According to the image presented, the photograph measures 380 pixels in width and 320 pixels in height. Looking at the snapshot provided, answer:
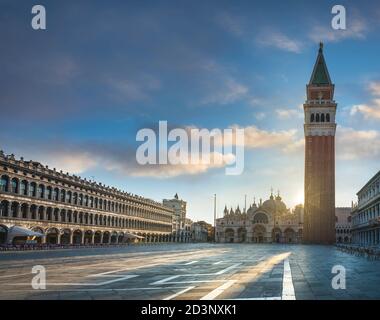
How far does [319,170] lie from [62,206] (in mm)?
61634

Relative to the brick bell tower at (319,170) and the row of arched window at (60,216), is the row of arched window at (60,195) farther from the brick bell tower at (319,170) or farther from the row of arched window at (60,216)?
the brick bell tower at (319,170)

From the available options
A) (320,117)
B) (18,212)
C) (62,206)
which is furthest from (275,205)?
(18,212)

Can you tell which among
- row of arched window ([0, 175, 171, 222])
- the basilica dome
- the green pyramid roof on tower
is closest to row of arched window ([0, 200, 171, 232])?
row of arched window ([0, 175, 171, 222])

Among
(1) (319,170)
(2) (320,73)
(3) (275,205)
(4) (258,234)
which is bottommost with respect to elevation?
(4) (258,234)

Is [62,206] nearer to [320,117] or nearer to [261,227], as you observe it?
[320,117]

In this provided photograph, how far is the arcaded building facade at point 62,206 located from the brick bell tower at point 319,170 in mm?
43970

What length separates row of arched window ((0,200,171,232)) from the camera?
64188mm

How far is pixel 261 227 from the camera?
167 metres

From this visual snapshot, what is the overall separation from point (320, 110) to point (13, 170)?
256 ft

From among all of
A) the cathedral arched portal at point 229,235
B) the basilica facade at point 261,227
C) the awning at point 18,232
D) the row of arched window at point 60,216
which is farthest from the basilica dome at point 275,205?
the awning at point 18,232

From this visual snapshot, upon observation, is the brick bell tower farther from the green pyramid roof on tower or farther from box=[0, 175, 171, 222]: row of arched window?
box=[0, 175, 171, 222]: row of arched window

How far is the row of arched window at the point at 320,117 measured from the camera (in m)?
115
